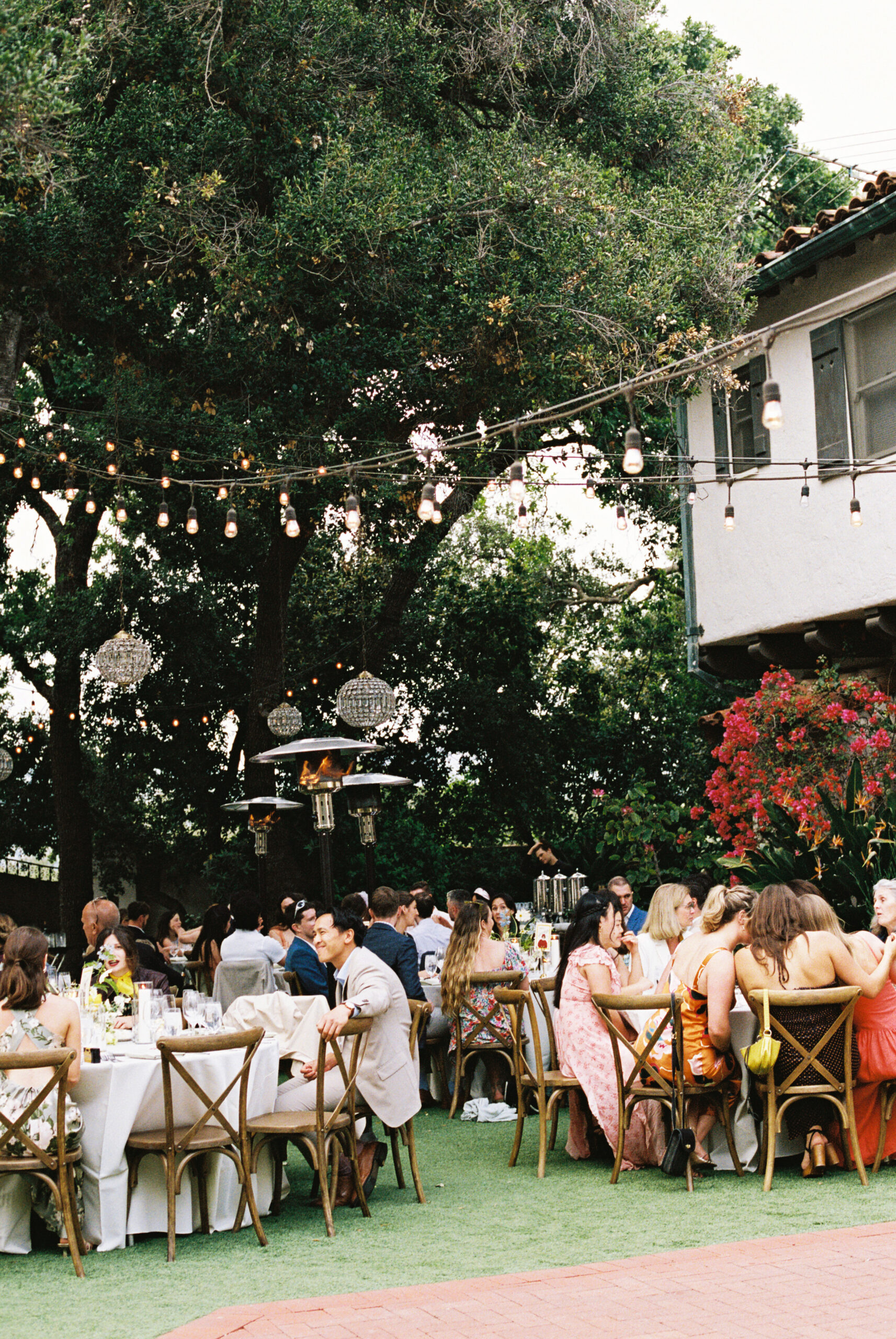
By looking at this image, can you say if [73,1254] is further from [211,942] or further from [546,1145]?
[211,942]

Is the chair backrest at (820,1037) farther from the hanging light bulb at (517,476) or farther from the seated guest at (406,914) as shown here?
the seated guest at (406,914)

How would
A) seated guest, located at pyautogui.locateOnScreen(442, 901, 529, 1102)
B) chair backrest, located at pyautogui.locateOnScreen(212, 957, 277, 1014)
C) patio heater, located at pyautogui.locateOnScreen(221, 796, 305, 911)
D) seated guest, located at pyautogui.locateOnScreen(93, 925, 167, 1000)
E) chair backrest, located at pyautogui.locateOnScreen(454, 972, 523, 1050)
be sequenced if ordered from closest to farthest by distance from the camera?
1. seated guest, located at pyautogui.locateOnScreen(93, 925, 167, 1000)
2. chair backrest, located at pyautogui.locateOnScreen(454, 972, 523, 1050)
3. seated guest, located at pyautogui.locateOnScreen(442, 901, 529, 1102)
4. chair backrest, located at pyautogui.locateOnScreen(212, 957, 277, 1014)
5. patio heater, located at pyautogui.locateOnScreen(221, 796, 305, 911)

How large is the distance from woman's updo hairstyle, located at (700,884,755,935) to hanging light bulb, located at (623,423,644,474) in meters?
2.51

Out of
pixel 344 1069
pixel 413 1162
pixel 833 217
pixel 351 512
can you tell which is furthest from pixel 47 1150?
pixel 833 217

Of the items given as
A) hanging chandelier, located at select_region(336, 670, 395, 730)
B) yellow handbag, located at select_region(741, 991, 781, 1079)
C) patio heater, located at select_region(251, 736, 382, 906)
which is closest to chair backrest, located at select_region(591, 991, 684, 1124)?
yellow handbag, located at select_region(741, 991, 781, 1079)

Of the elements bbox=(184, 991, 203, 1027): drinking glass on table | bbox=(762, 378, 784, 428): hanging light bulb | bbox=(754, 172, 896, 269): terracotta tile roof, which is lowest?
bbox=(184, 991, 203, 1027): drinking glass on table

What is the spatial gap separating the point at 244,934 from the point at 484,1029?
2.11 metres

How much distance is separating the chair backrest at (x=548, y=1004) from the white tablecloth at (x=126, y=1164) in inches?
85.2

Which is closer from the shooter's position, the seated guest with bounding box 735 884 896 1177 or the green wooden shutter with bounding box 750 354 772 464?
the seated guest with bounding box 735 884 896 1177

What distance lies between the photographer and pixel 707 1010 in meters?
7.22

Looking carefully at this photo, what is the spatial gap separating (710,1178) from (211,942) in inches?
259

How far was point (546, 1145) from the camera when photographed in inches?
315

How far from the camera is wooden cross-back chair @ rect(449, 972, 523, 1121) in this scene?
9211mm

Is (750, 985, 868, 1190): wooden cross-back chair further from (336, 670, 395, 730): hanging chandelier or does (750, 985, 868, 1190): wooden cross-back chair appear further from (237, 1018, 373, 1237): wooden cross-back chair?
(336, 670, 395, 730): hanging chandelier
